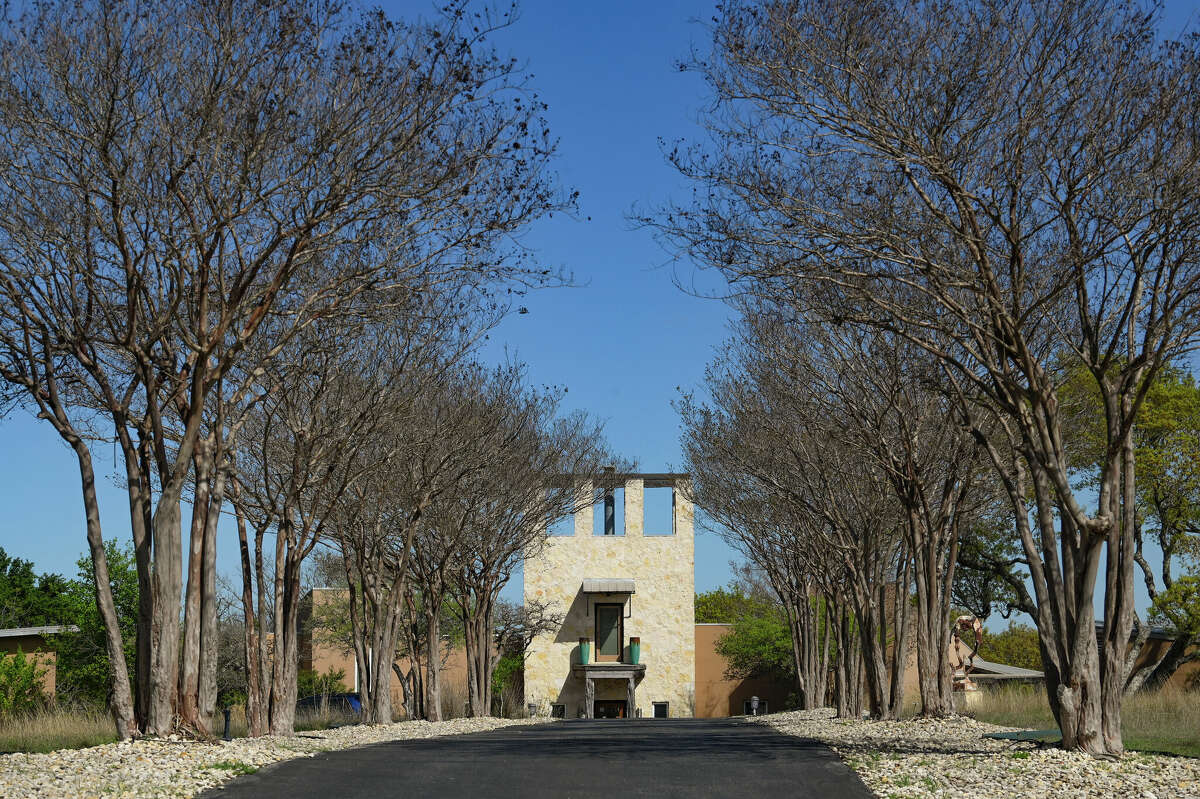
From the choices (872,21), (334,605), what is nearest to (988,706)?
(872,21)

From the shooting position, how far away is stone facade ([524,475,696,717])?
48.8m

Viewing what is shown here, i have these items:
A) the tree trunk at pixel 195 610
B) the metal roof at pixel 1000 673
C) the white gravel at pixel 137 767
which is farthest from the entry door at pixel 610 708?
the tree trunk at pixel 195 610

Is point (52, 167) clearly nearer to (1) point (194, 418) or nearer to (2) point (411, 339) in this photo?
(1) point (194, 418)

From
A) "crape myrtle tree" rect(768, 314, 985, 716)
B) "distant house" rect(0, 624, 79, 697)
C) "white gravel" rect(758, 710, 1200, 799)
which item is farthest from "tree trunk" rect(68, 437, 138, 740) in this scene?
"distant house" rect(0, 624, 79, 697)

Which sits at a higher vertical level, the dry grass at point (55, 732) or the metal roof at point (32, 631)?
the metal roof at point (32, 631)

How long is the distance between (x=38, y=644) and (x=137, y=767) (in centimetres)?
2656

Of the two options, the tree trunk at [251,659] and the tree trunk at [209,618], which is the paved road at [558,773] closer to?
the tree trunk at [209,618]

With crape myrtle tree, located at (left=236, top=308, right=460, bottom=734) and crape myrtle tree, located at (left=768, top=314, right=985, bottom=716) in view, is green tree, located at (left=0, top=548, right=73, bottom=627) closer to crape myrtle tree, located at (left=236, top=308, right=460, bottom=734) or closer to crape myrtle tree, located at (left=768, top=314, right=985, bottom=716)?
crape myrtle tree, located at (left=236, top=308, right=460, bottom=734)

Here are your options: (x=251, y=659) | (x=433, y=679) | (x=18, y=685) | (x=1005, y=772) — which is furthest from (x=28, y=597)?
(x=1005, y=772)

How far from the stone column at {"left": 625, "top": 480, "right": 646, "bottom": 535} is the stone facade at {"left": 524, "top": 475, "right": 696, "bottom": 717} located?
4cm

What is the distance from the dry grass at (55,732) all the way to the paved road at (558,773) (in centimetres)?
417

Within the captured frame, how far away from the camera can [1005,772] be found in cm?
1139

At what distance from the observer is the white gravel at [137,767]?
9.55 m

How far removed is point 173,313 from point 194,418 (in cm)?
125
